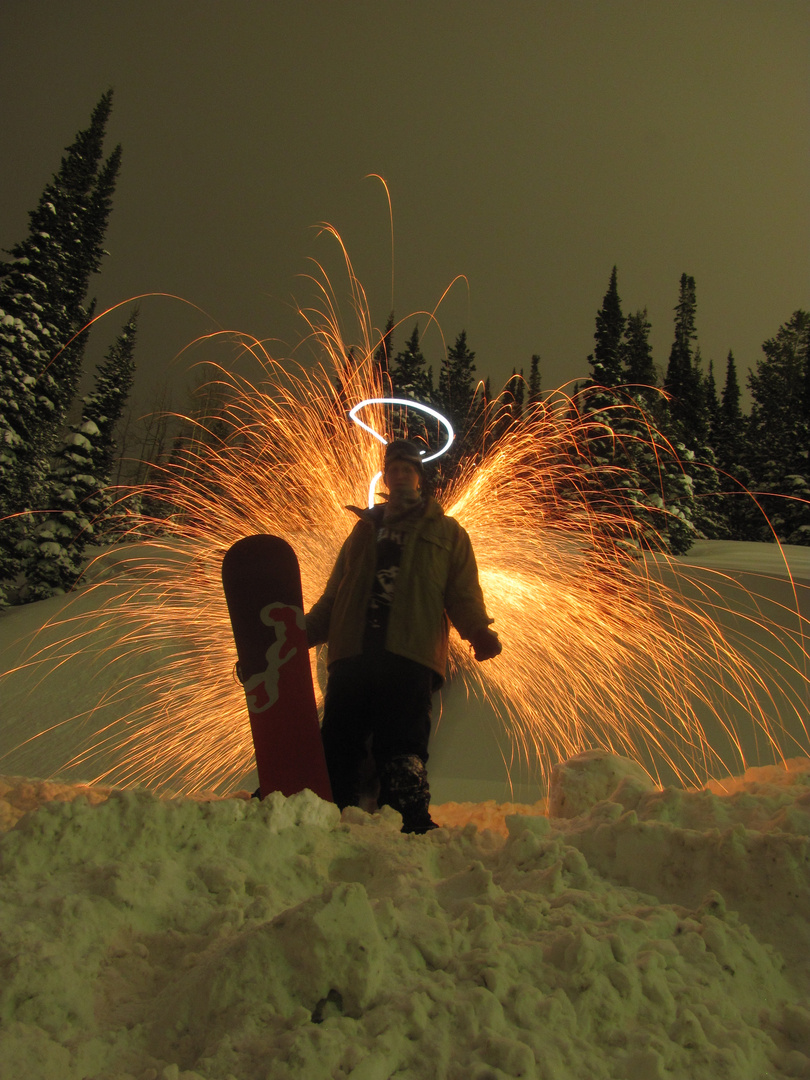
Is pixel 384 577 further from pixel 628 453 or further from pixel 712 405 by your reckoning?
pixel 712 405

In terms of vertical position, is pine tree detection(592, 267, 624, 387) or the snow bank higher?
pine tree detection(592, 267, 624, 387)

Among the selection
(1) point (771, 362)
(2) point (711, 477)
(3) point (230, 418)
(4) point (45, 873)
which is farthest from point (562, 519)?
(1) point (771, 362)

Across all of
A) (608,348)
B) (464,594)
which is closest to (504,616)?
(464,594)

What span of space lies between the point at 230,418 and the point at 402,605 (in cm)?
412

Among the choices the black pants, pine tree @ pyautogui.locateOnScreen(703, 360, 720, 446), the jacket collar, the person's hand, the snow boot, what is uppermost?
pine tree @ pyautogui.locateOnScreen(703, 360, 720, 446)

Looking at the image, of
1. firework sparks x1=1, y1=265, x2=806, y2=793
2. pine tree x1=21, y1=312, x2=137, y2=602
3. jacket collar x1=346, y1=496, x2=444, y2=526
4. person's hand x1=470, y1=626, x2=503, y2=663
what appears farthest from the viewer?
pine tree x1=21, y1=312, x2=137, y2=602

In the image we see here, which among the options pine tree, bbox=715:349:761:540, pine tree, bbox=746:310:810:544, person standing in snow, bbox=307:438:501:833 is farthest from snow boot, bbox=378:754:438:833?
pine tree, bbox=715:349:761:540

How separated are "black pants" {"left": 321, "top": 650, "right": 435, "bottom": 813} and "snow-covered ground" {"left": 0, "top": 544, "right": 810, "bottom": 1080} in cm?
81

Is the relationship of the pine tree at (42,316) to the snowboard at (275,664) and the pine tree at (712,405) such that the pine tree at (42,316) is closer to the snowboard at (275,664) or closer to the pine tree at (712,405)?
the snowboard at (275,664)

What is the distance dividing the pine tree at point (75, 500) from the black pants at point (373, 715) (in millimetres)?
14662

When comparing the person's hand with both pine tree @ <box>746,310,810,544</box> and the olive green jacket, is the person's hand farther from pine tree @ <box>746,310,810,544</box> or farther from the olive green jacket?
pine tree @ <box>746,310,810,544</box>

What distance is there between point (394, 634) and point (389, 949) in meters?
1.82

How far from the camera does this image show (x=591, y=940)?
1.25 meters

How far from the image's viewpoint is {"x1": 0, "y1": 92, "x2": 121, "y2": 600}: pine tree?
14.5 meters
